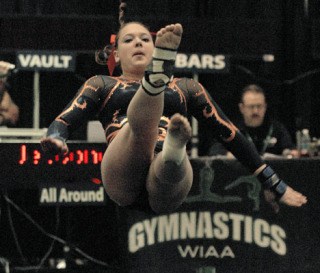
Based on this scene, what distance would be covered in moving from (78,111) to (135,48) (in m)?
0.48

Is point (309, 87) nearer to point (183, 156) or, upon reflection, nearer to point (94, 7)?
point (94, 7)

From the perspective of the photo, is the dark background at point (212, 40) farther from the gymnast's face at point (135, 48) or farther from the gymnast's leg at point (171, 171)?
the gymnast's leg at point (171, 171)

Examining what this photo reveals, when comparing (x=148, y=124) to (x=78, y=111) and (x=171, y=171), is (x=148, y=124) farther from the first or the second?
(x=78, y=111)

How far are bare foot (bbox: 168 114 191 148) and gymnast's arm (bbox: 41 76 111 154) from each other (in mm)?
598

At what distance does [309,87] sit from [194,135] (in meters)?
2.22

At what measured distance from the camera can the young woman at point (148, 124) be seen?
4.94 m

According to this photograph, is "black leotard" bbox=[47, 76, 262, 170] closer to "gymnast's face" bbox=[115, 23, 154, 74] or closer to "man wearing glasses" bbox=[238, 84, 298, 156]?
"gymnast's face" bbox=[115, 23, 154, 74]

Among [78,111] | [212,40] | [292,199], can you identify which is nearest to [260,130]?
[212,40]

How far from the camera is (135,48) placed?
5656 millimetres

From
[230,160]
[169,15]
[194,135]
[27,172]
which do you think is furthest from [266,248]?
[169,15]

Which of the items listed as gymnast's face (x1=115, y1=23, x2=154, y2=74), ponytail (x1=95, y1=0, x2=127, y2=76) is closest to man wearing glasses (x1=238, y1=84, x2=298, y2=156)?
ponytail (x1=95, y1=0, x2=127, y2=76)

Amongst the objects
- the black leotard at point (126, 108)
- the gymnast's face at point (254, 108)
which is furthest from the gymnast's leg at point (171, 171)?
→ the gymnast's face at point (254, 108)

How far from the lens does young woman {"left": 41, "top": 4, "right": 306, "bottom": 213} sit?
195 inches

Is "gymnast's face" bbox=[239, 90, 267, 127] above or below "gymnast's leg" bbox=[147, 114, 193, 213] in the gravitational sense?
above
